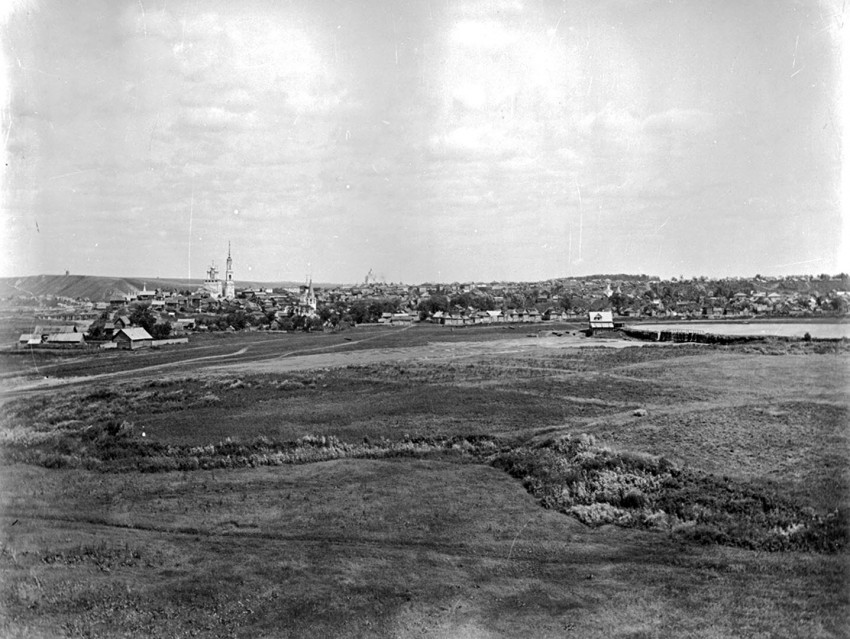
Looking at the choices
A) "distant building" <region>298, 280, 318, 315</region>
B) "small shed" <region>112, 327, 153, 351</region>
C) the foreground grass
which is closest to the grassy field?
the foreground grass

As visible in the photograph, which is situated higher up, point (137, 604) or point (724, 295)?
point (724, 295)

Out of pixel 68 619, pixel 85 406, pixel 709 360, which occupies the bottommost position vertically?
pixel 68 619

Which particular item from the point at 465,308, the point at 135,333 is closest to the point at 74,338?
the point at 135,333

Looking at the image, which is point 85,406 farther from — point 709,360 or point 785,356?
point 785,356

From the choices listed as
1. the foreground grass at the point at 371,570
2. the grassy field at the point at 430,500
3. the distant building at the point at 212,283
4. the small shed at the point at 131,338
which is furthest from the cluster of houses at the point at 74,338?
the distant building at the point at 212,283

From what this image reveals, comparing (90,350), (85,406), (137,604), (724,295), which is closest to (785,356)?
(137,604)

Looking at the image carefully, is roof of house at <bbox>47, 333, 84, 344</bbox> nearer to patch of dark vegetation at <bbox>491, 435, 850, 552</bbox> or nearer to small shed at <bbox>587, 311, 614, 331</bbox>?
patch of dark vegetation at <bbox>491, 435, 850, 552</bbox>
